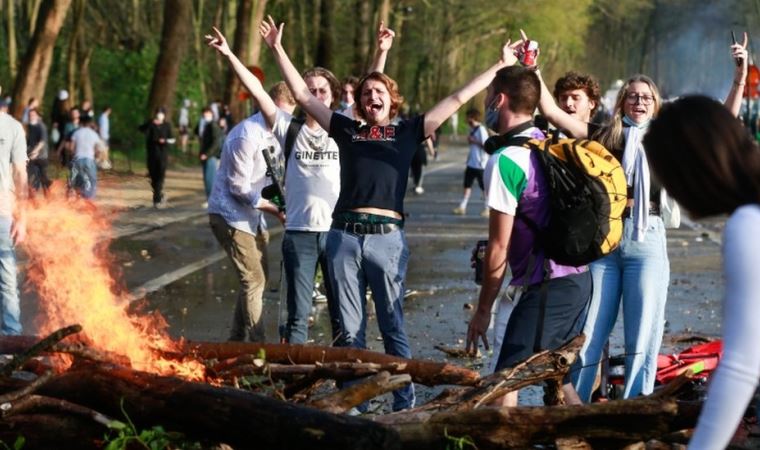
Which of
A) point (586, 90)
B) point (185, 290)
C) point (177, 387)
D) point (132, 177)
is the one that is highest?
point (586, 90)

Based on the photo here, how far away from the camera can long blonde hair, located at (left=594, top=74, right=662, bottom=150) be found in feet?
25.2

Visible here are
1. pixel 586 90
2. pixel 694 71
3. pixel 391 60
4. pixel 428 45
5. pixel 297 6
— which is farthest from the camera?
pixel 428 45

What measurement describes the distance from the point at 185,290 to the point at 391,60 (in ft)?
170

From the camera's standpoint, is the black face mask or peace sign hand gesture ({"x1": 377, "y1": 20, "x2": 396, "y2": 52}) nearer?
the black face mask

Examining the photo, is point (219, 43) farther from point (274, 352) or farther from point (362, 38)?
point (362, 38)

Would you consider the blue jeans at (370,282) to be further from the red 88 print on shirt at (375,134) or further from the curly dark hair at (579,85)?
the curly dark hair at (579,85)

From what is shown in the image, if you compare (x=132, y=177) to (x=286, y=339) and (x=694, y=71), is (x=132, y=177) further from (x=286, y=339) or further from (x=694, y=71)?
(x=694, y=71)

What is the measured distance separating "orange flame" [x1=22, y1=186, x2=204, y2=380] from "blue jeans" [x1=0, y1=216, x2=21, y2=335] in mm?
148

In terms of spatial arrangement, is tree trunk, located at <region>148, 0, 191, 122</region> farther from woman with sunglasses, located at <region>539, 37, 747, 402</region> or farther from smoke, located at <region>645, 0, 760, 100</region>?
woman with sunglasses, located at <region>539, 37, 747, 402</region>

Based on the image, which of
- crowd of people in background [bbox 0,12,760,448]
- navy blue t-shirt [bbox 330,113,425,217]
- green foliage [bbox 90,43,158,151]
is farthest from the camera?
green foliage [bbox 90,43,158,151]

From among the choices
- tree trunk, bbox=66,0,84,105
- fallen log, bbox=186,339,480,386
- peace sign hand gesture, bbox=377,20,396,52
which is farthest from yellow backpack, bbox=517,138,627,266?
tree trunk, bbox=66,0,84,105

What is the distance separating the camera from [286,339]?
8.61m

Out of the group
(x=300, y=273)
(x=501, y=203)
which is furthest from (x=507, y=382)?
(x=300, y=273)

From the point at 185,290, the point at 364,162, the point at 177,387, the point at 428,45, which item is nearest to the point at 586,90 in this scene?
the point at 364,162
